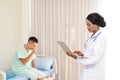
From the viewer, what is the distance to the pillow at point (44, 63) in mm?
3609

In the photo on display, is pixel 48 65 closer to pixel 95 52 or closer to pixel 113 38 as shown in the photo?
pixel 113 38

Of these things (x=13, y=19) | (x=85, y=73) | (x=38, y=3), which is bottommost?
(x=85, y=73)

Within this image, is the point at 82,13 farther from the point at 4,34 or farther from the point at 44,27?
the point at 4,34

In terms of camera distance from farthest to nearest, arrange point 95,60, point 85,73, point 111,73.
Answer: point 111,73, point 85,73, point 95,60

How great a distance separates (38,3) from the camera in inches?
159

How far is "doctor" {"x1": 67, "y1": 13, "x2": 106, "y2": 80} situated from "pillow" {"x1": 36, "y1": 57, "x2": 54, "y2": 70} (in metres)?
1.48

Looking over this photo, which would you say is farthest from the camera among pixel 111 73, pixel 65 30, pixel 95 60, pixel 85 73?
pixel 65 30

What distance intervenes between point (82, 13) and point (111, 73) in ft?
4.06

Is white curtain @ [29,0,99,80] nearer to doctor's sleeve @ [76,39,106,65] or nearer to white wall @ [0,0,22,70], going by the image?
white wall @ [0,0,22,70]

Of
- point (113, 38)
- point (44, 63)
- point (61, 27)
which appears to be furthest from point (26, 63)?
point (113, 38)

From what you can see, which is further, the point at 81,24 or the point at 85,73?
the point at 81,24

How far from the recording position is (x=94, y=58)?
2072mm

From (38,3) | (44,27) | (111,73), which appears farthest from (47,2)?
(111,73)

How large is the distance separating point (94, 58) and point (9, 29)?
246 cm
